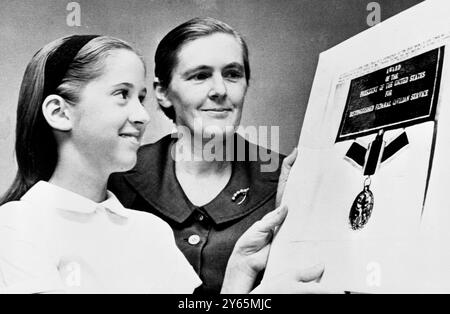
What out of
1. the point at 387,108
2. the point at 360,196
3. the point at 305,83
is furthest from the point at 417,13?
the point at 360,196

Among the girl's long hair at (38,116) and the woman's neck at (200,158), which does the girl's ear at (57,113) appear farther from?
the woman's neck at (200,158)

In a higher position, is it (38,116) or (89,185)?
(38,116)

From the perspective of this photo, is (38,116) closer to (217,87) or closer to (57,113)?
(57,113)

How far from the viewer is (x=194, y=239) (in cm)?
150

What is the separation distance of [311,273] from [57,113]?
75 centimetres

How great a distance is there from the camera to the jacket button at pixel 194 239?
149 centimetres

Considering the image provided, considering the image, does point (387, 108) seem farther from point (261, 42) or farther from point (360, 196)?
point (261, 42)

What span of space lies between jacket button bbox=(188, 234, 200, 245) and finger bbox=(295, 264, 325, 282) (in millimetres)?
265

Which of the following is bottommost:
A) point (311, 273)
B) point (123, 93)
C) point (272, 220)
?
point (311, 273)

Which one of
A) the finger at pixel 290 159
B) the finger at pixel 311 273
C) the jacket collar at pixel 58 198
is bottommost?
the finger at pixel 311 273

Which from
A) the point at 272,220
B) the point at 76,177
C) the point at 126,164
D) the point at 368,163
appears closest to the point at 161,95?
the point at 126,164

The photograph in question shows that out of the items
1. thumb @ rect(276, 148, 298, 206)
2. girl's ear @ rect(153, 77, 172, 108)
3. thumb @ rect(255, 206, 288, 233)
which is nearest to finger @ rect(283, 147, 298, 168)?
thumb @ rect(276, 148, 298, 206)

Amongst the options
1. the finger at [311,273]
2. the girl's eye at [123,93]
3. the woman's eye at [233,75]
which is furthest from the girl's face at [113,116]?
the finger at [311,273]
